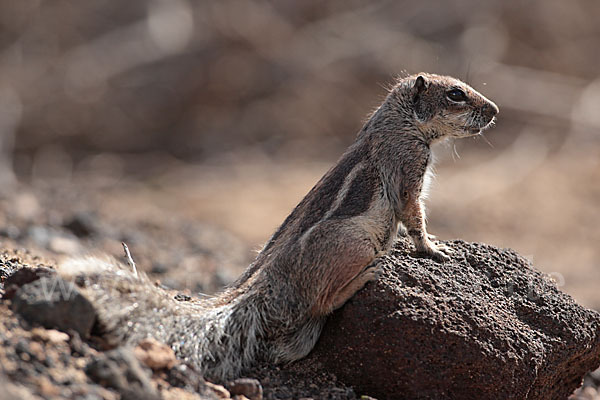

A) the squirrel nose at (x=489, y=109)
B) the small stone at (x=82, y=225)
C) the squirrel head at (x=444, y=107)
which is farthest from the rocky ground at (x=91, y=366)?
the squirrel nose at (x=489, y=109)

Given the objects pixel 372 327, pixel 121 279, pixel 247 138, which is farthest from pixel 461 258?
pixel 247 138

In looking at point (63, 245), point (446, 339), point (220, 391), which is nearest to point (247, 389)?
point (220, 391)

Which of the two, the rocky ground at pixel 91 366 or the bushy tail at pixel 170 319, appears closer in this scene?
the rocky ground at pixel 91 366

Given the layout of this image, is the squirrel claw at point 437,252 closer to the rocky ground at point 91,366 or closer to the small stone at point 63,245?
the rocky ground at point 91,366

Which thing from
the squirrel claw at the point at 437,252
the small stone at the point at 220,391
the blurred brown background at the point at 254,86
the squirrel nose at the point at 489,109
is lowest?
the small stone at the point at 220,391

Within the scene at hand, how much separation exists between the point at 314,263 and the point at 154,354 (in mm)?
1356

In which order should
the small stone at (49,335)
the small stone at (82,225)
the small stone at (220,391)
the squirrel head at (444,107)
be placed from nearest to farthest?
the small stone at (49,335)
the small stone at (220,391)
the squirrel head at (444,107)
the small stone at (82,225)

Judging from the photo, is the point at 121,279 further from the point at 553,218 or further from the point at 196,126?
the point at 196,126

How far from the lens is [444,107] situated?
6.60 meters

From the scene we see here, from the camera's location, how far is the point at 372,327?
510cm

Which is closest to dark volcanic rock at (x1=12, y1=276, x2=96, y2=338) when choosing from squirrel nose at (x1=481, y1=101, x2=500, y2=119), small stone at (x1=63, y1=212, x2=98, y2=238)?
squirrel nose at (x1=481, y1=101, x2=500, y2=119)

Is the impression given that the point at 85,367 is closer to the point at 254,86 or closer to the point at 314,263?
the point at 314,263

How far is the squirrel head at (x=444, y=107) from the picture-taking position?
655 cm

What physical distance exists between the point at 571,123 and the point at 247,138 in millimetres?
8056
